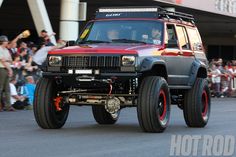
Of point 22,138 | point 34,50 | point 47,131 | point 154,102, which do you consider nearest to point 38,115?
point 47,131

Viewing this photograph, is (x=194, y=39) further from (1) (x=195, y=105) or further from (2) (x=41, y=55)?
(2) (x=41, y=55)

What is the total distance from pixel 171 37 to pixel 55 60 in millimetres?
2351

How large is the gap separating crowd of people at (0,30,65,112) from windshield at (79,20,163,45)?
4298 millimetres

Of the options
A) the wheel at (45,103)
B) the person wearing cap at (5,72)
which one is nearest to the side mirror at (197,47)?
the wheel at (45,103)

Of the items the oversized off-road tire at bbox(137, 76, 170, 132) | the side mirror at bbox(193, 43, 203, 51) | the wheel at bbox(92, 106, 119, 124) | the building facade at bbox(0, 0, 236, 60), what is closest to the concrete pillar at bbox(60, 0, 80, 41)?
the building facade at bbox(0, 0, 236, 60)

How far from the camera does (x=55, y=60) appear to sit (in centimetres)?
1055

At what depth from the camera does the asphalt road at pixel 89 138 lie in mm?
8367

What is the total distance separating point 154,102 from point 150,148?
142cm

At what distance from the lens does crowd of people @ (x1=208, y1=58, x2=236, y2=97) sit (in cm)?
2819

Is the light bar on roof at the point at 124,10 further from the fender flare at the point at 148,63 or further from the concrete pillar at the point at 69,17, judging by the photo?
the concrete pillar at the point at 69,17

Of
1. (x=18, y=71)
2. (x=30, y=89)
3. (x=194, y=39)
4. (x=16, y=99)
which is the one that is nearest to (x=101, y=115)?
(x=194, y=39)

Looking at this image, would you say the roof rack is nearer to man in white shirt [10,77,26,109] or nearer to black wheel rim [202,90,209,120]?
black wheel rim [202,90,209,120]

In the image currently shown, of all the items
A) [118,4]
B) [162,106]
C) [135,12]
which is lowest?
[162,106]

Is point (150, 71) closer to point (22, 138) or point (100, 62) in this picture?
point (100, 62)
